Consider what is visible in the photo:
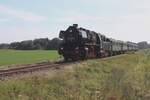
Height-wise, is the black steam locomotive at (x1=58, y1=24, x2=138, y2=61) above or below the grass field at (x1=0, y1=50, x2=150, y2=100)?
above

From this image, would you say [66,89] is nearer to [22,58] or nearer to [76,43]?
[76,43]

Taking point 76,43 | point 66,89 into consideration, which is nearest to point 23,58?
point 76,43

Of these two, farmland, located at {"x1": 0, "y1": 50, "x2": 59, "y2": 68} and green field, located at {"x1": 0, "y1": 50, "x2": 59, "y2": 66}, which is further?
green field, located at {"x1": 0, "y1": 50, "x2": 59, "y2": 66}

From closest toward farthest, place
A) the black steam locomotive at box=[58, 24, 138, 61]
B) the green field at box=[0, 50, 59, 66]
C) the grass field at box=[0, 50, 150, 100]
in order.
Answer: the grass field at box=[0, 50, 150, 100] → the black steam locomotive at box=[58, 24, 138, 61] → the green field at box=[0, 50, 59, 66]

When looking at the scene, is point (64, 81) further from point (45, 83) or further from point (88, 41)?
point (88, 41)

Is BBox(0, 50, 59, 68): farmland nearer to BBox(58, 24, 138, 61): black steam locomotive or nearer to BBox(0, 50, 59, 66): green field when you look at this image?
BBox(0, 50, 59, 66): green field

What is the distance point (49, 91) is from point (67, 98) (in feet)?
4.96

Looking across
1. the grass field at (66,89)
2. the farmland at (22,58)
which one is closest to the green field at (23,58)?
the farmland at (22,58)

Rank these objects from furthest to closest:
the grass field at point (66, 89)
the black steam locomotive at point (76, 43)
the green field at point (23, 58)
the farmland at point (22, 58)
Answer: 1. the green field at point (23, 58)
2. the farmland at point (22, 58)
3. the black steam locomotive at point (76, 43)
4. the grass field at point (66, 89)

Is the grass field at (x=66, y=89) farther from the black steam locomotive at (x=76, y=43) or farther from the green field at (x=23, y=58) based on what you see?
the green field at (x=23, y=58)

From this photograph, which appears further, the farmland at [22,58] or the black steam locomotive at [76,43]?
the farmland at [22,58]

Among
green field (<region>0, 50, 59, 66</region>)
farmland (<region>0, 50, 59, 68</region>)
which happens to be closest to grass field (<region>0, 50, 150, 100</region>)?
farmland (<region>0, 50, 59, 68</region>)

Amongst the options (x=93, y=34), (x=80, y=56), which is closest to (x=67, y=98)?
(x=80, y=56)

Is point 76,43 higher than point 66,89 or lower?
higher
